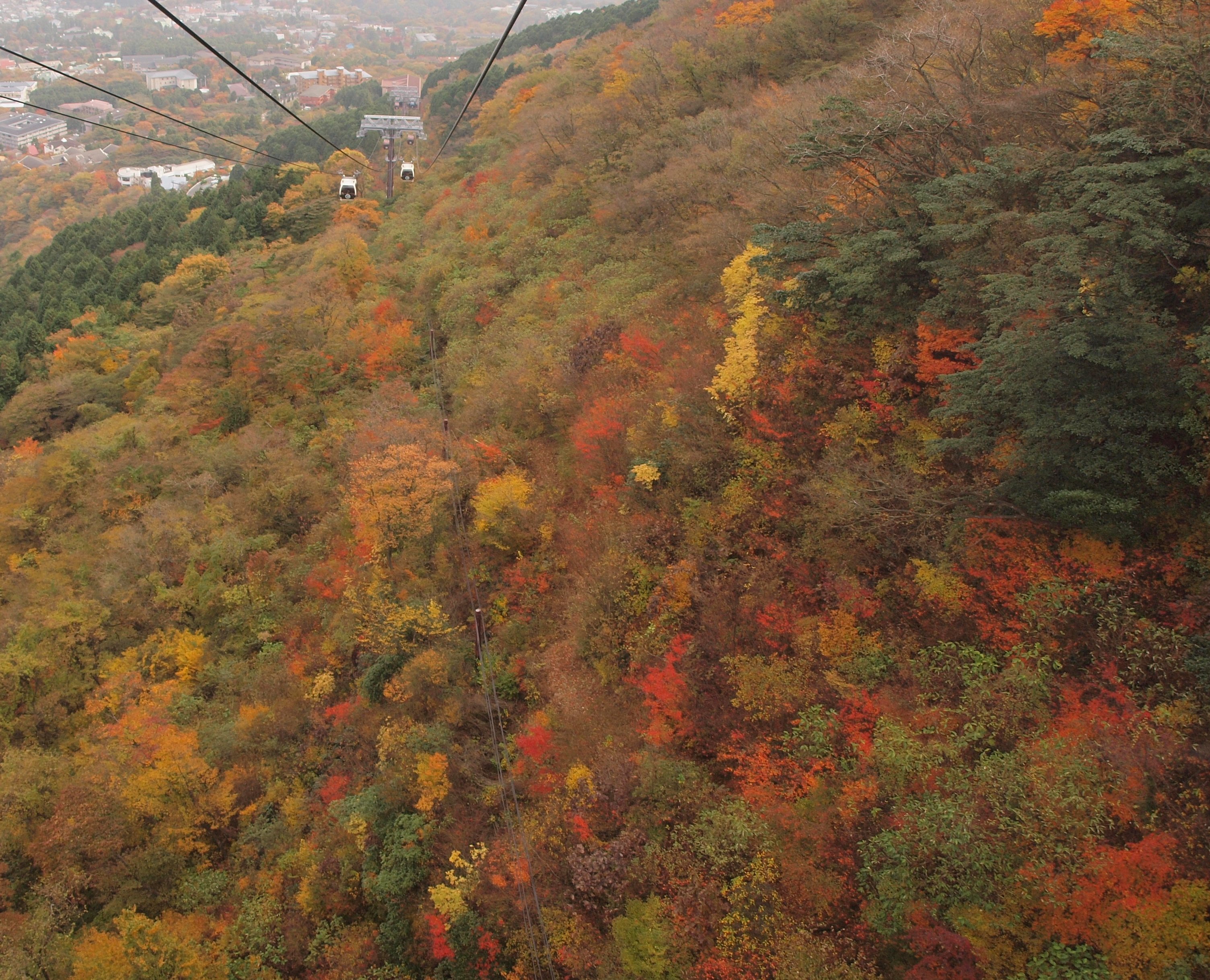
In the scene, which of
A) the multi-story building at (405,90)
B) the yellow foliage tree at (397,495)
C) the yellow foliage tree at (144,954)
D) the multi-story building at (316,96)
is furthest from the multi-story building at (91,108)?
the yellow foliage tree at (144,954)

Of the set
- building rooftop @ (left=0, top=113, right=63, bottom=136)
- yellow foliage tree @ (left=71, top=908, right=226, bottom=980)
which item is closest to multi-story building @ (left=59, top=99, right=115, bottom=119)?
building rooftop @ (left=0, top=113, right=63, bottom=136)

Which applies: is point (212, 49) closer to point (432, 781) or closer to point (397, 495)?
point (397, 495)

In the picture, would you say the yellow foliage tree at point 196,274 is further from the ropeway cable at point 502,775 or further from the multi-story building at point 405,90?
the multi-story building at point 405,90

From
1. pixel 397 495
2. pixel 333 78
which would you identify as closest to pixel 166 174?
pixel 333 78

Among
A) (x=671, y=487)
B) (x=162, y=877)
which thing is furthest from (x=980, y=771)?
(x=162, y=877)

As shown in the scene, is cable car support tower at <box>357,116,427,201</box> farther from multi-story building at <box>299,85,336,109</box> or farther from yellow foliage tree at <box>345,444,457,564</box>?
multi-story building at <box>299,85,336,109</box>

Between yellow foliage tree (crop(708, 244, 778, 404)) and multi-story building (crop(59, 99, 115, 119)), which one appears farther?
multi-story building (crop(59, 99, 115, 119))
